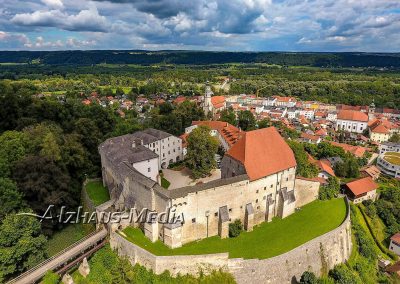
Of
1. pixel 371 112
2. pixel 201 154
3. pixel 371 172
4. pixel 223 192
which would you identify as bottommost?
pixel 371 172

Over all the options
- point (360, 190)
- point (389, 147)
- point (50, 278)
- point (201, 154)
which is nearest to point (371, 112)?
point (389, 147)

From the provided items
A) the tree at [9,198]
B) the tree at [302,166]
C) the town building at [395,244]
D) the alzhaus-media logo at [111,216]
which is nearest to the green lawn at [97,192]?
the alzhaus-media logo at [111,216]

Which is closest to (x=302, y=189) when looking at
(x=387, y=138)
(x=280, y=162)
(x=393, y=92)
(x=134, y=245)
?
(x=280, y=162)

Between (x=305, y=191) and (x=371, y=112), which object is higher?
(x=305, y=191)

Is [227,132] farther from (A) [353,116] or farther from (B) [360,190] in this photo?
(A) [353,116]

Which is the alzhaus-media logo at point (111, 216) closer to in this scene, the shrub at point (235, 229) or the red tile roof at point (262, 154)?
the shrub at point (235, 229)

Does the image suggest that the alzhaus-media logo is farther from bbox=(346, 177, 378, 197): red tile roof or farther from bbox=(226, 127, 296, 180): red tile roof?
bbox=(346, 177, 378, 197): red tile roof
